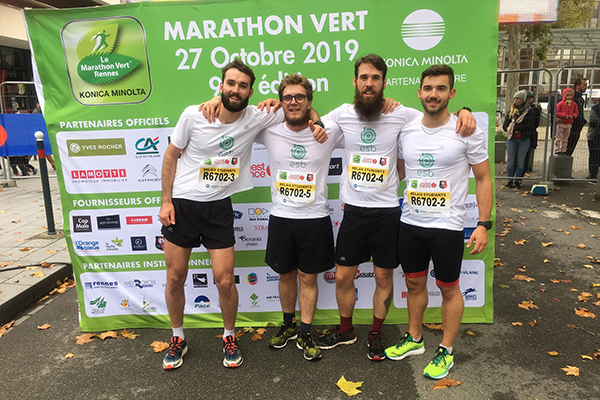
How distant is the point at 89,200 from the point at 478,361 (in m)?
3.65

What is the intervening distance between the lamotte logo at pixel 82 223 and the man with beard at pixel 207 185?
109 cm

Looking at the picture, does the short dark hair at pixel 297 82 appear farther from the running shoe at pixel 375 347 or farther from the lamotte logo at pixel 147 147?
the running shoe at pixel 375 347

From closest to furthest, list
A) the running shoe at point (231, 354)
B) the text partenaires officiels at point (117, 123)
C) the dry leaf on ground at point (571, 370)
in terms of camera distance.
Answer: the dry leaf on ground at point (571, 370)
the running shoe at point (231, 354)
the text partenaires officiels at point (117, 123)

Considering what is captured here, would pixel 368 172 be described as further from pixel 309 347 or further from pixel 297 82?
pixel 309 347

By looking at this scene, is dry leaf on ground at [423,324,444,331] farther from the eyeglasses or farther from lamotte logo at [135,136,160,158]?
lamotte logo at [135,136,160,158]

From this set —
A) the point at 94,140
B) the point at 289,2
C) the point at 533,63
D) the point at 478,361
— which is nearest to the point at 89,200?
the point at 94,140

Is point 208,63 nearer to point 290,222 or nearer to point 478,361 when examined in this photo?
point 290,222

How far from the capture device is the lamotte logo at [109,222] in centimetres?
393

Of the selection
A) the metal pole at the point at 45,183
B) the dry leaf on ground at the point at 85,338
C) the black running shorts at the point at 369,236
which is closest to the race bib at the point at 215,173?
the black running shorts at the point at 369,236

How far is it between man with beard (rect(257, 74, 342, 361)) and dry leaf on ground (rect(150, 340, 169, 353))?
123cm

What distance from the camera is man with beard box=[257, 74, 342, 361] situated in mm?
3189

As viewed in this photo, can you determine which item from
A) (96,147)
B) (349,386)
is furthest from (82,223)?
(349,386)

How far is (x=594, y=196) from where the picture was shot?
8438mm

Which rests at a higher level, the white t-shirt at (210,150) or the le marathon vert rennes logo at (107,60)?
the le marathon vert rennes logo at (107,60)
